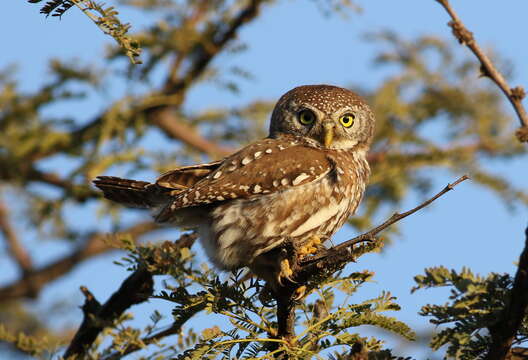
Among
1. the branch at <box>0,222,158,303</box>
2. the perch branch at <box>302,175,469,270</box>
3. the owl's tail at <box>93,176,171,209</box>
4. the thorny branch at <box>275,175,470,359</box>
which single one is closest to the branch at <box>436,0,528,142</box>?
the perch branch at <box>302,175,469,270</box>

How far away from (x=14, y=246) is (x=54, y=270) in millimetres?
595

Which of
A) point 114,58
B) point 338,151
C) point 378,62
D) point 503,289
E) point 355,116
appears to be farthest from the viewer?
point 378,62

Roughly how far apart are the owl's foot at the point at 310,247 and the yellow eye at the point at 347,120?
4.91ft

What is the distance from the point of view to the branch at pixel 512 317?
2.62 meters

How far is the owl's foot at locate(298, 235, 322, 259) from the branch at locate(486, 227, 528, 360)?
117 cm

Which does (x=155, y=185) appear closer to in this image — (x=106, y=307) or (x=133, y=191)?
(x=133, y=191)

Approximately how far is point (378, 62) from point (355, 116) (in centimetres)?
226

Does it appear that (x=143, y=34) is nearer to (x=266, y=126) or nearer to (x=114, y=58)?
(x=114, y=58)

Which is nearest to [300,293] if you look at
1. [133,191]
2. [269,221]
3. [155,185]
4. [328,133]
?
[269,221]

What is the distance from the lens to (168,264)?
13.0 ft

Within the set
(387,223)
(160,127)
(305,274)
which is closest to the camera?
(387,223)

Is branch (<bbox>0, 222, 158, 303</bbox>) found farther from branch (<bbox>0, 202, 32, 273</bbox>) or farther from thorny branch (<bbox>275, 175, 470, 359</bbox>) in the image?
thorny branch (<bbox>275, 175, 470, 359</bbox>)

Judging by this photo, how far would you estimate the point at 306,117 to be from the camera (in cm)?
555

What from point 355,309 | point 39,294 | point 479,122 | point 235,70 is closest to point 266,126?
point 235,70
